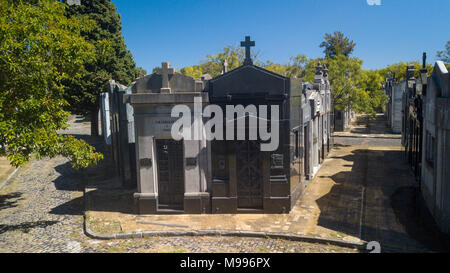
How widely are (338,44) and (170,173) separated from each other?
197 feet

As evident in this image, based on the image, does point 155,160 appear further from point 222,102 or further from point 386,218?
point 386,218

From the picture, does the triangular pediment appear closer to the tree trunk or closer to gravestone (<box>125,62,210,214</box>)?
gravestone (<box>125,62,210,214</box>)

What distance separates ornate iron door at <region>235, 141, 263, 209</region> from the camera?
40.6ft

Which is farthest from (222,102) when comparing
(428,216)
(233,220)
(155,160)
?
(428,216)

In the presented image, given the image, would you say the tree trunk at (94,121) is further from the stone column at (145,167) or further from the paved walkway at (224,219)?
the stone column at (145,167)

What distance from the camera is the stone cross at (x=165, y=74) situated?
40.4 feet

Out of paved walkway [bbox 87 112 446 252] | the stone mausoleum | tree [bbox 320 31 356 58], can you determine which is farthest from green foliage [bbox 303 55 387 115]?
tree [bbox 320 31 356 58]

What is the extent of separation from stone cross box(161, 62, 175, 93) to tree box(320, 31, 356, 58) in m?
58.1

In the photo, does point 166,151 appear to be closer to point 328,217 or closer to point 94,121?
point 328,217

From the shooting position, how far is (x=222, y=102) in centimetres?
1234

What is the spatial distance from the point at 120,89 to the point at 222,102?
5598 mm

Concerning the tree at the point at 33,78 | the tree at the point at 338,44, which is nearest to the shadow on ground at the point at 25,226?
the tree at the point at 33,78

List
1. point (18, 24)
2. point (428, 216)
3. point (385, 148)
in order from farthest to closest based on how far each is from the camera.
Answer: point (385, 148), point (428, 216), point (18, 24)

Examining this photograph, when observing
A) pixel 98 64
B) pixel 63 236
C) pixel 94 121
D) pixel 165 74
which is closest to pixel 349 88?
pixel 165 74
